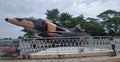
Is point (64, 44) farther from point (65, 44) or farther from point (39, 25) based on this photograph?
point (39, 25)

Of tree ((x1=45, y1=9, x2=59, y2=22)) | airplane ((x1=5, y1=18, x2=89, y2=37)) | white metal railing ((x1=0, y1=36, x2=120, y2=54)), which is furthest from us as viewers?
tree ((x1=45, y1=9, x2=59, y2=22))

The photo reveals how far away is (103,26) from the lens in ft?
180

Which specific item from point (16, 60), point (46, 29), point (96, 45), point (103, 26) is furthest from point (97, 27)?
point (16, 60)

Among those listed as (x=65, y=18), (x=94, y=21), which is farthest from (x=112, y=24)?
(x=65, y=18)

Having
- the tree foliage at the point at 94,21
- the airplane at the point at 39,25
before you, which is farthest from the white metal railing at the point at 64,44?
the tree foliage at the point at 94,21

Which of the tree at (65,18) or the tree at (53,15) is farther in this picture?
the tree at (53,15)

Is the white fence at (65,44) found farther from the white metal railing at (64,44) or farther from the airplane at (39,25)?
the airplane at (39,25)

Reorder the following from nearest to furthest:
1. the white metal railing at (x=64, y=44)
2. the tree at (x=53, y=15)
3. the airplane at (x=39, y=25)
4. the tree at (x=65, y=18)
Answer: the white metal railing at (x=64, y=44) → the airplane at (x=39, y=25) → the tree at (x=65, y=18) → the tree at (x=53, y=15)

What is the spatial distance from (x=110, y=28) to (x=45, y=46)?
43349mm

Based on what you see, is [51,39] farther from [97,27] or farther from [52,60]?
[97,27]

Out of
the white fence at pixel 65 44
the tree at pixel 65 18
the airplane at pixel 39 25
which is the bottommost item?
the white fence at pixel 65 44

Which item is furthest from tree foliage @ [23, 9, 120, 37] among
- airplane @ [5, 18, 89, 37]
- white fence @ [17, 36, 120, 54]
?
white fence @ [17, 36, 120, 54]

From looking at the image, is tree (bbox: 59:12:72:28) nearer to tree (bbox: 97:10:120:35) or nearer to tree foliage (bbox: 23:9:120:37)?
tree foliage (bbox: 23:9:120:37)

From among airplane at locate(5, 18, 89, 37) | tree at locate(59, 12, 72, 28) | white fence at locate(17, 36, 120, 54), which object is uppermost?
tree at locate(59, 12, 72, 28)
